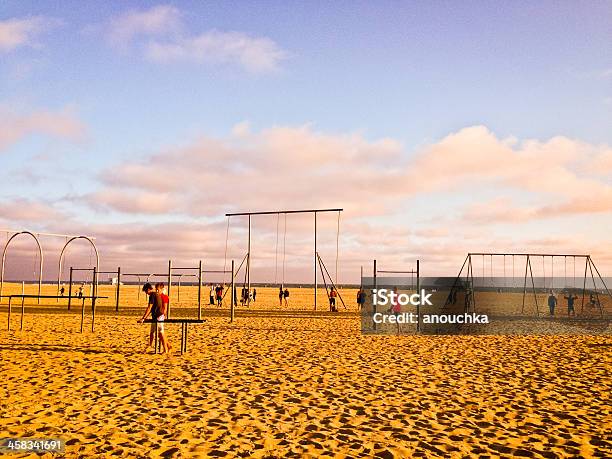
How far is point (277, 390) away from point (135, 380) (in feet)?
8.70

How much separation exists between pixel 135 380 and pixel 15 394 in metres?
1.88

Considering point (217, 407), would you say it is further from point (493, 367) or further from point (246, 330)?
point (246, 330)

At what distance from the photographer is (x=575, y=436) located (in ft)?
20.3

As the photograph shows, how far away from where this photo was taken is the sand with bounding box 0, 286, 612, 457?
577 cm

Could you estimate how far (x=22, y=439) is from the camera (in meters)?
5.74

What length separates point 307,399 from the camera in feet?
25.5

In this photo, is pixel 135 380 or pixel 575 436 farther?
pixel 135 380

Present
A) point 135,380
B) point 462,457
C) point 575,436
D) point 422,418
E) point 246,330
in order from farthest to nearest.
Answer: point 246,330 → point 135,380 → point 422,418 → point 575,436 → point 462,457

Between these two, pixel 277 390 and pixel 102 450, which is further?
pixel 277 390

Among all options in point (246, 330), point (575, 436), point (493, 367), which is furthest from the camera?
point (246, 330)

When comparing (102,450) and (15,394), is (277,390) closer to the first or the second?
(102,450)

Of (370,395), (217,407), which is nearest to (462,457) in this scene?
(370,395)

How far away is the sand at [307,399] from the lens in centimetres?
577

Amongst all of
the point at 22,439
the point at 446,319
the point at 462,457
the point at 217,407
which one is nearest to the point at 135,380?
the point at 217,407
